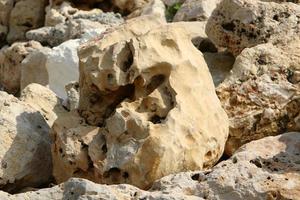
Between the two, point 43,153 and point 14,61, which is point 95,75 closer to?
point 43,153

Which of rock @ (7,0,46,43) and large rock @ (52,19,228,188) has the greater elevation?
large rock @ (52,19,228,188)

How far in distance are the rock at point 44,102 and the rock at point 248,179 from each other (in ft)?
7.99

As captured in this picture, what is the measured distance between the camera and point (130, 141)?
252 inches

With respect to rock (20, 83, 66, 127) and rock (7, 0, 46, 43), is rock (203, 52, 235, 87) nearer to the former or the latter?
rock (20, 83, 66, 127)

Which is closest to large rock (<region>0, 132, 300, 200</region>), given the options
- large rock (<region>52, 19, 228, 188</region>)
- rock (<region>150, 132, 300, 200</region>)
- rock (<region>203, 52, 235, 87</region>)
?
rock (<region>150, 132, 300, 200</region>)

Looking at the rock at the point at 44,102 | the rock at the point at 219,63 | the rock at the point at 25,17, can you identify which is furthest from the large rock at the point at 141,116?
the rock at the point at 25,17

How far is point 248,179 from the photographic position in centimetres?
564

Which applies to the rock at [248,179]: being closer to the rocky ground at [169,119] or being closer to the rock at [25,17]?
the rocky ground at [169,119]

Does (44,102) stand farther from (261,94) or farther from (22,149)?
(261,94)

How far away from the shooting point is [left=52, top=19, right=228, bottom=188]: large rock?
6320 millimetres

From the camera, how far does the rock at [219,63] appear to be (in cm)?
815

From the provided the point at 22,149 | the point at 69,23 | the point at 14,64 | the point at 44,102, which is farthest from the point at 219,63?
the point at 14,64

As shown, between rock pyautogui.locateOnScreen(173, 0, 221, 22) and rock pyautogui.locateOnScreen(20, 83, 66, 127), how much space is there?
10.8 feet

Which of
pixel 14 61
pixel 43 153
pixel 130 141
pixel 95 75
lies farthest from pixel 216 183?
pixel 14 61
